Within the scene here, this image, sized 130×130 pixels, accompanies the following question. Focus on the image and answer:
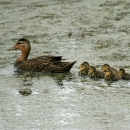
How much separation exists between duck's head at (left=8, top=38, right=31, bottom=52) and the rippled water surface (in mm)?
201

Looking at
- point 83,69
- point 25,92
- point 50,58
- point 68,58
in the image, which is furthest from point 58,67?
point 25,92

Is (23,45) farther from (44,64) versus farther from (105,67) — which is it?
(105,67)

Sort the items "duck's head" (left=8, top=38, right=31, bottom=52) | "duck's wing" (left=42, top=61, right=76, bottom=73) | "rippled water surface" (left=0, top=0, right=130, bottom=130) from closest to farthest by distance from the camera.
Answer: "rippled water surface" (left=0, top=0, right=130, bottom=130) < "duck's wing" (left=42, top=61, right=76, bottom=73) < "duck's head" (left=8, top=38, right=31, bottom=52)

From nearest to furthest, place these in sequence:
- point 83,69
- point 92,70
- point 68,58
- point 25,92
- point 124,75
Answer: point 25,92 < point 124,75 < point 92,70 < point 83,69 < point 68,58

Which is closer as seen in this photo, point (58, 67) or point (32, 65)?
point (58, 67)

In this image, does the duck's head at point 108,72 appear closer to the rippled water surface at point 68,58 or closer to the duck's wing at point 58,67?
the rippled water surface at point 68,58

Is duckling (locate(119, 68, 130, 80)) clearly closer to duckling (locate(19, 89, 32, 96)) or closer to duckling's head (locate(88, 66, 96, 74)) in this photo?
duckling's head (locate(88, 66, 96, 74))

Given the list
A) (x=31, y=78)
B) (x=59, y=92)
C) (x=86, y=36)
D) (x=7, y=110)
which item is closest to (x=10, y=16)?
(x=86, y=36)

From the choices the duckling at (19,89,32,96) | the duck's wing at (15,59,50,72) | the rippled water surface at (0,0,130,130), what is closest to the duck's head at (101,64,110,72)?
the rippled water surface at (0,0,130,130)

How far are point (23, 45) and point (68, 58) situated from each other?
0.70m

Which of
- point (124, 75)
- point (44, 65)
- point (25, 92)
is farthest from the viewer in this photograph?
point (44, 65)

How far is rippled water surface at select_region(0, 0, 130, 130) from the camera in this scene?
274 inches

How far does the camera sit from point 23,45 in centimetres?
1030

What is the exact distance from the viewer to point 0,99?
7859 mm
